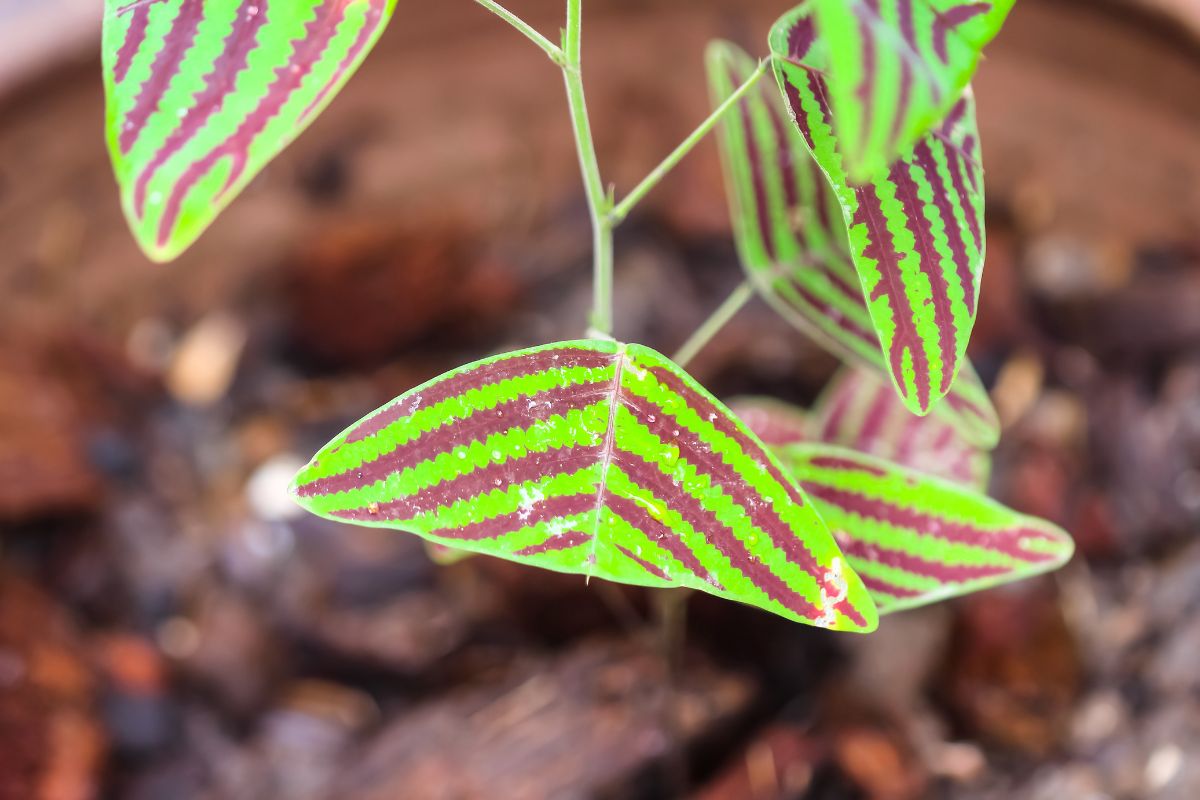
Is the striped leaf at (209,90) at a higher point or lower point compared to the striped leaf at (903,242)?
higher

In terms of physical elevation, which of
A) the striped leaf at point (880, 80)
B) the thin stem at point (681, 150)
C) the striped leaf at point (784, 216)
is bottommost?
the striped leaf at point (784, 216)

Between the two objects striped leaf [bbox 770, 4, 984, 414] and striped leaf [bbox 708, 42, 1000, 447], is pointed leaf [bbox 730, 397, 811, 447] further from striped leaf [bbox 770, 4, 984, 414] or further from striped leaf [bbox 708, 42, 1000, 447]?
striped leaf [bbox 770, 4, 984, 414]

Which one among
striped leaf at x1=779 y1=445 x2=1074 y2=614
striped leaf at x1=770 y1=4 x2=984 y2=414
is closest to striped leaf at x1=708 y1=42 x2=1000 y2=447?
striped leaf at x1=779 y1=445 x2=1074 y2=614

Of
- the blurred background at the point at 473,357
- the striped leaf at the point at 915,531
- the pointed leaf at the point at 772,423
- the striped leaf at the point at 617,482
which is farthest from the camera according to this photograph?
the blurred background at the point at 473,357

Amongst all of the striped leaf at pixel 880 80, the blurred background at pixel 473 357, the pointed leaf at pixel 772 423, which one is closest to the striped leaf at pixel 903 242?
the striped leaf at pixel 880 80

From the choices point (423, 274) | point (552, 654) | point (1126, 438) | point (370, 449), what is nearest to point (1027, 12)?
point (1126, 438)

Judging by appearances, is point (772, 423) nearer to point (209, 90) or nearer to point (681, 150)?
point (681, 150)

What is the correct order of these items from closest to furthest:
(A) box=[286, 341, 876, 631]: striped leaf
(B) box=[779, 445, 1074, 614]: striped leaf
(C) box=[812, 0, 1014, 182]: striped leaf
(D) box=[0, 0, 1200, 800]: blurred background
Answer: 1. (C) box=[812, 0, 1014, 182]: striped leaf
2. (A) box=[286, 341, 876, 631]: striped leaf
3. (B) box=[779, 445, 1074, 614]: striped leaf
4. (D) box=[0, 0, 1200, 800]: blurred background

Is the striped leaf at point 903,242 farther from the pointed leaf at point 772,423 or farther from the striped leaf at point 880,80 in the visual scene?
the pointed leaf at point 772,423
